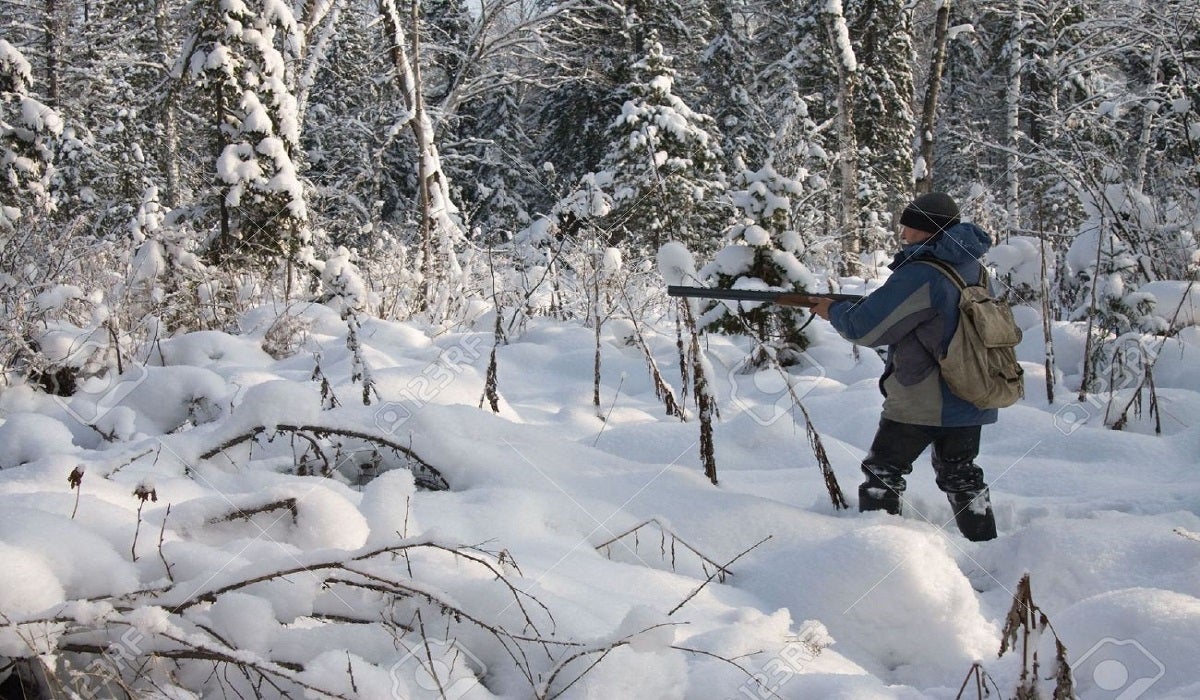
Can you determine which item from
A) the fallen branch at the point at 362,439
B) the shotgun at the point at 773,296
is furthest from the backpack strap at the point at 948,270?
the fallen branch at the point at 362,439

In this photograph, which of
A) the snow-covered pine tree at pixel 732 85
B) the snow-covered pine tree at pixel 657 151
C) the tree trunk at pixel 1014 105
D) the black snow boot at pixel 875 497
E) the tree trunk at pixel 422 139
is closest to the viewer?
the black snow boot at pixel 875 497

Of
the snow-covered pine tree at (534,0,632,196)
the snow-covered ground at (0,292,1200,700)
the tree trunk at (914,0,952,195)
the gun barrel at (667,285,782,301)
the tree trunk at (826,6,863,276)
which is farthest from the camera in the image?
the snow-covered pine tree at (534,0,632,196)

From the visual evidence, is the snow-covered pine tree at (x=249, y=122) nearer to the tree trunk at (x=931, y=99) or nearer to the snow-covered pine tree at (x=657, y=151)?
the snow-covered pine tree at (x=657, y=151)

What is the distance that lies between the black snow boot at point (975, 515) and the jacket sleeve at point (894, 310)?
0.72 metres

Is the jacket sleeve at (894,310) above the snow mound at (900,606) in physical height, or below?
above

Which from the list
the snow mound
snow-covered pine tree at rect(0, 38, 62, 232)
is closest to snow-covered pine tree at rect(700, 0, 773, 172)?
snow-covered pine tree at rect(0, 38, 62, 232)

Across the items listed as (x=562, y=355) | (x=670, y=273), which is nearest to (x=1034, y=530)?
(x=670, y=273)

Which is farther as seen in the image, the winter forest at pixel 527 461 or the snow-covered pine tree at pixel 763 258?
the snow-covered pine tree at pixel 763 258

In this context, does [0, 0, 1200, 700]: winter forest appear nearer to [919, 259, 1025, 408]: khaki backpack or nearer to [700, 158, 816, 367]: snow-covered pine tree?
[700, 158, 816, 367]: snow-covered pine tree

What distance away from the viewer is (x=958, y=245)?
3.07m

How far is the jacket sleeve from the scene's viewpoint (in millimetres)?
3062

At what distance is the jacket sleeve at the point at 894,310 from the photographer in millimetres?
3062

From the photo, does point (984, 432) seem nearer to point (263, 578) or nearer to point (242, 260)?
point (263, 578)

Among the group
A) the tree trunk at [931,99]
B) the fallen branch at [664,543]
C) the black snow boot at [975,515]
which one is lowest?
the black snow boot at [975,515]
